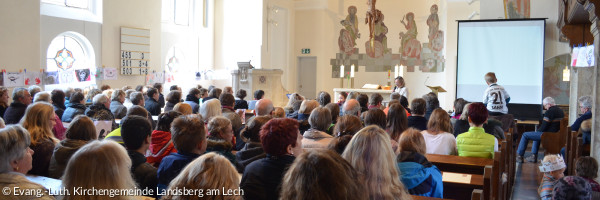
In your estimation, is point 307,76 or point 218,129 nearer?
point 218,129

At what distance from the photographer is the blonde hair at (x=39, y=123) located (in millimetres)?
3929

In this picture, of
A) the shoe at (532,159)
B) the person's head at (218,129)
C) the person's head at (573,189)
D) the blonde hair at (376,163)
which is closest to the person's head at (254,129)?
the person's head at (218,129)

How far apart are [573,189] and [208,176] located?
3395 millimetres

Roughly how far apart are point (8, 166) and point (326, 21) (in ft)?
51.6

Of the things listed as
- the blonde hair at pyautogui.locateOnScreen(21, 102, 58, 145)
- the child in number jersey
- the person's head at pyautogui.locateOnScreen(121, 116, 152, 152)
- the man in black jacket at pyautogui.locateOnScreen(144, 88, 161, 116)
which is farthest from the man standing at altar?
the person's head at pyautogui.locateOnScreen(121, 116, 152, 152)

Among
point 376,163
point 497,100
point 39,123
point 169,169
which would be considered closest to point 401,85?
point 497,100

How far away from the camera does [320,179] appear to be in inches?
74.2

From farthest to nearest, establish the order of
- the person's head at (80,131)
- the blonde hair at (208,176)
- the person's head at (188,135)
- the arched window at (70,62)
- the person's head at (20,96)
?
1. the arched window at (70,62)
2. the person's head at (20,96)
3. the person's head at (80,131)
4. the person's head at (188,135)
5. the blonde hair at (208,176)

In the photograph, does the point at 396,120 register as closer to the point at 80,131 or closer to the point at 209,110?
the point at 209,110

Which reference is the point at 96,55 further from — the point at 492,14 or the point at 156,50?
the point at 492,14

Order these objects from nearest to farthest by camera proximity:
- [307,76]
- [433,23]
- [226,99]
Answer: [226,99] < [433,23] < [307,76]

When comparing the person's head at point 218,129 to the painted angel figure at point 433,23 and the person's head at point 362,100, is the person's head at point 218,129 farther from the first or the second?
the painted angel figure at point 433,23

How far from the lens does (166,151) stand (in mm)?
4082

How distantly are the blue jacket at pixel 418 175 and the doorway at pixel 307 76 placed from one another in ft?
47.4
